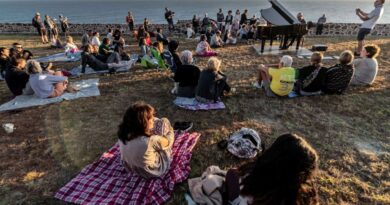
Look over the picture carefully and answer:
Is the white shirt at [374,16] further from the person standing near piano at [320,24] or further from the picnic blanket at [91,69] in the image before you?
the picnic blanket at [91,69]

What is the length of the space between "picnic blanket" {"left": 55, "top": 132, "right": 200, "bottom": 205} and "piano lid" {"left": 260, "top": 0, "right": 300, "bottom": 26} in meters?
9.96

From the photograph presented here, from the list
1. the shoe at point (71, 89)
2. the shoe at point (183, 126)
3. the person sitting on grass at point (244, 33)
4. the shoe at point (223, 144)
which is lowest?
the shoe at point (223, 144)

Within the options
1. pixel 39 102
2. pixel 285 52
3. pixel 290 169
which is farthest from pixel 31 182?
pixel 285 52

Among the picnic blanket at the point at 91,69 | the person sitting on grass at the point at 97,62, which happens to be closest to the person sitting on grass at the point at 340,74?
the picnic blanket at the point at 91,69

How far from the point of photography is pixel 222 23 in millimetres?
19562

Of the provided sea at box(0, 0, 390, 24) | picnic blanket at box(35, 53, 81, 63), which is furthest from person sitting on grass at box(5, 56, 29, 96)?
sea at box(0, 0, 390, 24)

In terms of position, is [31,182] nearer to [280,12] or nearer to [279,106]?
[279,106]

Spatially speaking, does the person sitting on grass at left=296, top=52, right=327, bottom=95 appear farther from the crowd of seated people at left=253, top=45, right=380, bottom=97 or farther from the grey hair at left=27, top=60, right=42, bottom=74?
the grey hair at left=27, top=60, right=42, bottom=74

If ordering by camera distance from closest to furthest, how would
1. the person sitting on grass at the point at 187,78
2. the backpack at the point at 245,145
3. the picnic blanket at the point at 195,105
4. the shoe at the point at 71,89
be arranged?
1. the backpack at the point at 245,145
2. the picnic blanket at the point at 195,105
3. the person sitting on grass at the point at 187,78
4. the shoe at the point at 71,89

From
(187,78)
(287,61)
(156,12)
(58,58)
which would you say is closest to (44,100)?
(187,78)

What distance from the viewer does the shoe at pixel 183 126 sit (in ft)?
18.1

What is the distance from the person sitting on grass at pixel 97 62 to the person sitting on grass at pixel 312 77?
256 inches

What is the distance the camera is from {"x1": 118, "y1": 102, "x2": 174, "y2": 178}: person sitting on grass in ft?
11.6

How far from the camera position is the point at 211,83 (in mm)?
6539
